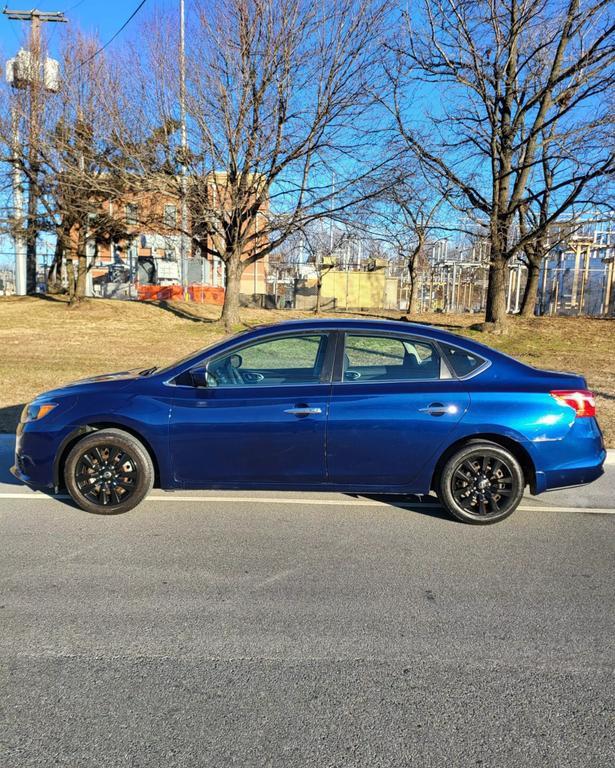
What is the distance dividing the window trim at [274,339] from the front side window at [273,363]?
0.08 feet

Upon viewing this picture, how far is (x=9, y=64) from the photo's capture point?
20.4 meters

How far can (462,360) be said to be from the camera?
494 centimetres

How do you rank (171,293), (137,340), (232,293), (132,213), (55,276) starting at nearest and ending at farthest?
1. (137,340)
2. (232,293)
3. (132,213)
4. (55,276)
5. (171,293)

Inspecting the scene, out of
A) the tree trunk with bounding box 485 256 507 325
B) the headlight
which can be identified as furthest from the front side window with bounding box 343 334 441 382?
the tree trunk with bounding box 485 256 507 325

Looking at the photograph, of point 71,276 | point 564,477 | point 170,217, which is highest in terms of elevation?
point 170,217

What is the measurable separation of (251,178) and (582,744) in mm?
17697

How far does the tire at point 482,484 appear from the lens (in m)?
4.73

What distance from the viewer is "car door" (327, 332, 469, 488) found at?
15.3 ft

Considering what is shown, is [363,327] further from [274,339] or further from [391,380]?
[274,339]

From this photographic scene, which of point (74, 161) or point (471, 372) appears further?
point (74, 161)

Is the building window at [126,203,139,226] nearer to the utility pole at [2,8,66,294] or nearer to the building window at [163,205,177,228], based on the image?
the building window at [163,205,177,228]

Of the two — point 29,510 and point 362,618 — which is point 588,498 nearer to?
point 362,618

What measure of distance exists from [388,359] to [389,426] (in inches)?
29.1

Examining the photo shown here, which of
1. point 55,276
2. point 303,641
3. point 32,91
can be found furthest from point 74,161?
point 303,641
